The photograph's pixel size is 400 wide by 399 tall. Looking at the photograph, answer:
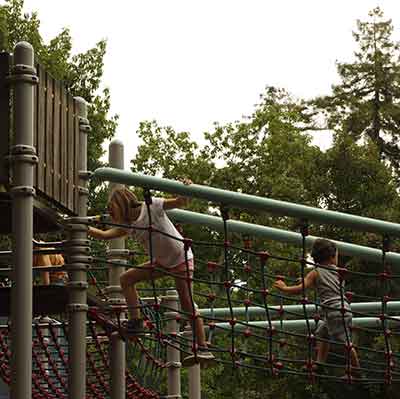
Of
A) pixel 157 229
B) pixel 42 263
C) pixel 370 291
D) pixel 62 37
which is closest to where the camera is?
pixel 157 229

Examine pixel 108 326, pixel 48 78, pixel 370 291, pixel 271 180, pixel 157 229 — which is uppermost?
pixel 271 180

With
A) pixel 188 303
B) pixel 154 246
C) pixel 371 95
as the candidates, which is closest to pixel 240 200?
pixel 154 246

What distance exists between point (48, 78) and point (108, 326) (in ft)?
5.56

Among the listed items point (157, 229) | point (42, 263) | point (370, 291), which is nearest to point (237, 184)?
point (370, 291)

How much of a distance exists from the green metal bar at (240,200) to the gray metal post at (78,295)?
206mm

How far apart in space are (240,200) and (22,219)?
4.79 feet

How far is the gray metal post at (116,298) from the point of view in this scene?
283 inches

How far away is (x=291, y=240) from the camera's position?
8.12 m

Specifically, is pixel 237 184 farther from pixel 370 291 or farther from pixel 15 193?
pixel 15 193

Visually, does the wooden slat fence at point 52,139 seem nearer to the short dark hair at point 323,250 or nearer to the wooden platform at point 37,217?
the wooden platform at point 37,217

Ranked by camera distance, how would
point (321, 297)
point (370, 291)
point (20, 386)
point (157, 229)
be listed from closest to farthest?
point (20, 386) → point (157, 229) → point (321, 297) → point (370, 291)

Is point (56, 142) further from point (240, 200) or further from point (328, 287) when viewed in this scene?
point (328, 287)

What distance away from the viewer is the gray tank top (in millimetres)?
7602

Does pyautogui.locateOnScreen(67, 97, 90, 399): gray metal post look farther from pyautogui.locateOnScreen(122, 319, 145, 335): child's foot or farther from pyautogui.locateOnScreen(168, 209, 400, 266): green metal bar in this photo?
pyautogui.locateOnScreen(168, 209, 400, 266): green metal bar
